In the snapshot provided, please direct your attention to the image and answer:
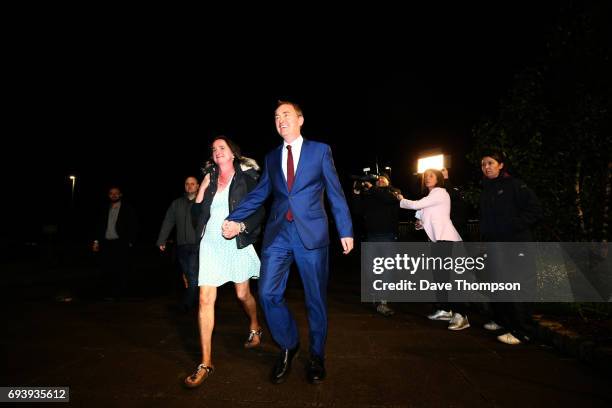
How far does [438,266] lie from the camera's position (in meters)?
5.51

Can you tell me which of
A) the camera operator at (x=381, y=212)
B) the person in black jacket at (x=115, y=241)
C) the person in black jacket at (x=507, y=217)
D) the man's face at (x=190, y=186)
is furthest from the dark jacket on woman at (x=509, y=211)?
the person in black jacket at (x=115, y=241)

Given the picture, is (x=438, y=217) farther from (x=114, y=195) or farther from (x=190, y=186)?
(x=114, y=195)

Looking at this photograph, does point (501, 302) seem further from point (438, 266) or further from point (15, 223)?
point (15, 223)

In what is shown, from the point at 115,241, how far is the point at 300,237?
5.50 metres

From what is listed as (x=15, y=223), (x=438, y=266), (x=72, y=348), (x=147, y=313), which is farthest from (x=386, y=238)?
(x=15, y=223)

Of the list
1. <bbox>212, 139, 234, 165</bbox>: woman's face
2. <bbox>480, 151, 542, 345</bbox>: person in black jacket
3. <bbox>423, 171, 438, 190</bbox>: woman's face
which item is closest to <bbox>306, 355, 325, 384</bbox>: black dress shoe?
<bbox>212, 139, 234, 165</bbox>: woman's face

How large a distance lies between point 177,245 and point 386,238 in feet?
10.8

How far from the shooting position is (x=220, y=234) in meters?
3.71

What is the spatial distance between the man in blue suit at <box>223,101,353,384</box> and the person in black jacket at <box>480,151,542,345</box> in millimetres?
2290

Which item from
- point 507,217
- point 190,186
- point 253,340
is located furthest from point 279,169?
point 190,186

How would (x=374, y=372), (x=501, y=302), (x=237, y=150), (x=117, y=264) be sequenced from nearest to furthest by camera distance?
1. (x=374, y=372)
2. (x=237, y=150)
3. (x=501, y=302)
4. (x=117, y=264)

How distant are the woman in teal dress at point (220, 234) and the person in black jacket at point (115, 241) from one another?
444cm

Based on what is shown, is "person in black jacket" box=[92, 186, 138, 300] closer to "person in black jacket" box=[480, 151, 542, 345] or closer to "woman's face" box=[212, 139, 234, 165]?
"woman's face" box=[212, 139, 234, 165]

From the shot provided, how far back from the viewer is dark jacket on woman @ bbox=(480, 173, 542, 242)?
4656 mm
